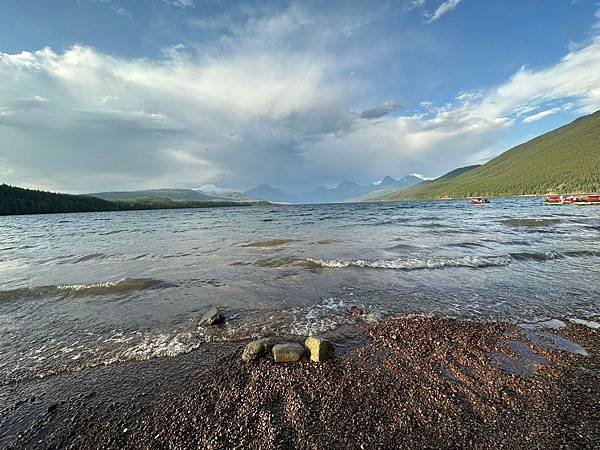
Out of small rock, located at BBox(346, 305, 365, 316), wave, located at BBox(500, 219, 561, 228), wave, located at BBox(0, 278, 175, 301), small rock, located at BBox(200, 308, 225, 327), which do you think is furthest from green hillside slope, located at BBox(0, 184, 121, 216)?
wave, located at BBox(500, 219, 561, 228)

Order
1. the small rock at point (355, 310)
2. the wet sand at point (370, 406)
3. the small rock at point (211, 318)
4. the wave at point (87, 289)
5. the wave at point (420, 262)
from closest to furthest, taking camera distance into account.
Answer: the wet sand at point (370, 406)
the small rock at point (211, 318)
the small rock at point (355, 310)
the wave at point (87, 289)
the wave at point (420, 262)

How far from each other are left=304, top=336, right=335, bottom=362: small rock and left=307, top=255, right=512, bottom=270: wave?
988 cm

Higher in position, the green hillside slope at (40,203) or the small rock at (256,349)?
the green hillside slope at (40,203)

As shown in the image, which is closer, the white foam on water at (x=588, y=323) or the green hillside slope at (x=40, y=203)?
the white foam on water at (x=588, y=323)

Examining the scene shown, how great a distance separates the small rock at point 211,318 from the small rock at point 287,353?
3.25 m

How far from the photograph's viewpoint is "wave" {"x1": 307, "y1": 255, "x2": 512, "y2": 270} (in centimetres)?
1641

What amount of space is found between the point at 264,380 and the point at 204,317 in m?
4.50

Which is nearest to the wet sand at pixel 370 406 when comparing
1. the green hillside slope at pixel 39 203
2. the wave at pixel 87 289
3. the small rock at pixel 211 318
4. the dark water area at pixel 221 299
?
→ the dark water area at pixel 221 299

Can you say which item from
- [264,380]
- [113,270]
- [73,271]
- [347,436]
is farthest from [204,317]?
[73,271]

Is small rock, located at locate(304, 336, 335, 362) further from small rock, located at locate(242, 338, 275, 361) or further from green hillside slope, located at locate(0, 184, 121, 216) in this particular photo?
green hillside slope, located at locate(0, 184, 121, 216)

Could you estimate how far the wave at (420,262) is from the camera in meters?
16.4

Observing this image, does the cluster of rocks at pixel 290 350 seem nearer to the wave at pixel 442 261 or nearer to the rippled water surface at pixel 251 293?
the rippled water surface at pixel 251 293

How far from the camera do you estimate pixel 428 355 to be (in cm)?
719

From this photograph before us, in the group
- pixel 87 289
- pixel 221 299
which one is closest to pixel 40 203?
pixel 87 289
